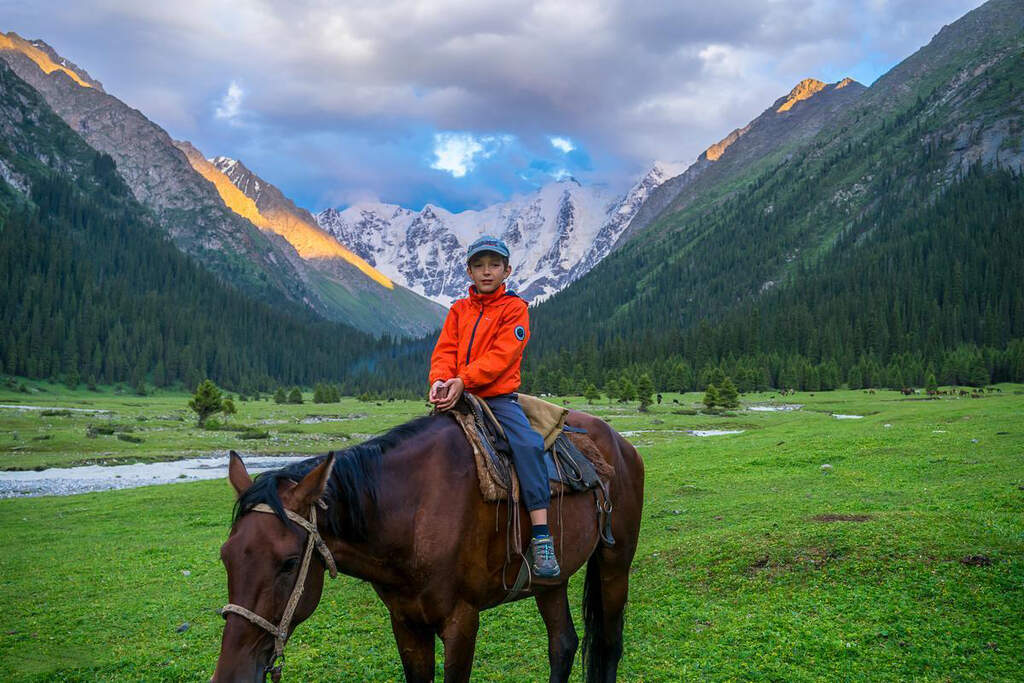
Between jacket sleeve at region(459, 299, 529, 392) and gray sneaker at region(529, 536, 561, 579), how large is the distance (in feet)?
5.21

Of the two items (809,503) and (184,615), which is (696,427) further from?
(184,615)

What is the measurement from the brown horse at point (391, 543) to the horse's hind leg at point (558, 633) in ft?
0.45

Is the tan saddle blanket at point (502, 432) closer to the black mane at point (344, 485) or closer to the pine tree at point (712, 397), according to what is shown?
the black mane at point (344, 485)

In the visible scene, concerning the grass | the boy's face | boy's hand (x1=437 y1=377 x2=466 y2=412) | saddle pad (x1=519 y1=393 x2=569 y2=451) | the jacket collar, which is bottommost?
the grass

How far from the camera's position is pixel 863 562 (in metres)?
9.66

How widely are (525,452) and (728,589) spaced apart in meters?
6.09

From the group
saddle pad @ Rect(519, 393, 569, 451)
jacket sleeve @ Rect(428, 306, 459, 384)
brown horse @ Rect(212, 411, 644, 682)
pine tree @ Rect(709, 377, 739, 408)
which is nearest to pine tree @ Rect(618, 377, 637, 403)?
pine tree @ Rect(709, 377, 739, 408)

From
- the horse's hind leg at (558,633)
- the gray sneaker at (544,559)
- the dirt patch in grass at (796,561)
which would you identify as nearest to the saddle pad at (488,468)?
the gray sneaker at (544,559)

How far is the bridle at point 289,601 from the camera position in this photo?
371 cm

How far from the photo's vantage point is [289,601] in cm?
396

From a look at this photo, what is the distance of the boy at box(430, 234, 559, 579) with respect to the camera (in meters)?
5.57

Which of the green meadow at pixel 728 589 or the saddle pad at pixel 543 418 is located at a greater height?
Answer: the saddle pad at pixel 543 418

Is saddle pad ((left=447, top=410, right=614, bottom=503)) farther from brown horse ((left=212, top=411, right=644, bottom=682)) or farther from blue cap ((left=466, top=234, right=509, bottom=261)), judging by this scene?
blue cap ((left=466, top=234, right=509, bottom=261))

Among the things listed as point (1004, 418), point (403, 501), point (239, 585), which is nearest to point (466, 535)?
point (403, 501)
